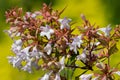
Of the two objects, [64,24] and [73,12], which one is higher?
[73,12]

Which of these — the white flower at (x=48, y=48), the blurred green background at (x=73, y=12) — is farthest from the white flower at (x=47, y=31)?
the blurred green background at (x=73, y=12)

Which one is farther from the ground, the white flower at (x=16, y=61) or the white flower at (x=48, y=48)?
the white flower at (x=16, y=61)

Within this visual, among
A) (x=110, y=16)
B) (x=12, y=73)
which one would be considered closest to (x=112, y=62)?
(x=110, y=16)

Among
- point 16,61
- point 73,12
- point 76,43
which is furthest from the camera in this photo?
point 73,12

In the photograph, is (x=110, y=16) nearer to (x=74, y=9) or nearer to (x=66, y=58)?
(x=74, y=9)

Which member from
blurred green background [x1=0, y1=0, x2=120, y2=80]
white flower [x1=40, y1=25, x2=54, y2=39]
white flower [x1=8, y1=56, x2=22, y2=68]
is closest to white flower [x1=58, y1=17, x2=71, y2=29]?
white flower [x1=40, y1=25, x2=54, y2=39]

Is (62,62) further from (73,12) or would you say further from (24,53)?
(73,12)

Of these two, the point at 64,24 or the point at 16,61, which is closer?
the point at 64,24

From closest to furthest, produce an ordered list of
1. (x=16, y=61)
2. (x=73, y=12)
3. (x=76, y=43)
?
(x=76, y=43)
(x=16, y=61)
(x=73, y=12)

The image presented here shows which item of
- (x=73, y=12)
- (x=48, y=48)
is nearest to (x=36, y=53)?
(x=48, y=48)

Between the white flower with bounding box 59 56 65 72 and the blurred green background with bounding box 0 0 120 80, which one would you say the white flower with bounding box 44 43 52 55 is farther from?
the blurred green background with bounding box 0 0 120 80

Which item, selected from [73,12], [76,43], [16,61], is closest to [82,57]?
[76,43]

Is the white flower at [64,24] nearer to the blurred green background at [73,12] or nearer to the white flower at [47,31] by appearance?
the white flower at [47,31]
